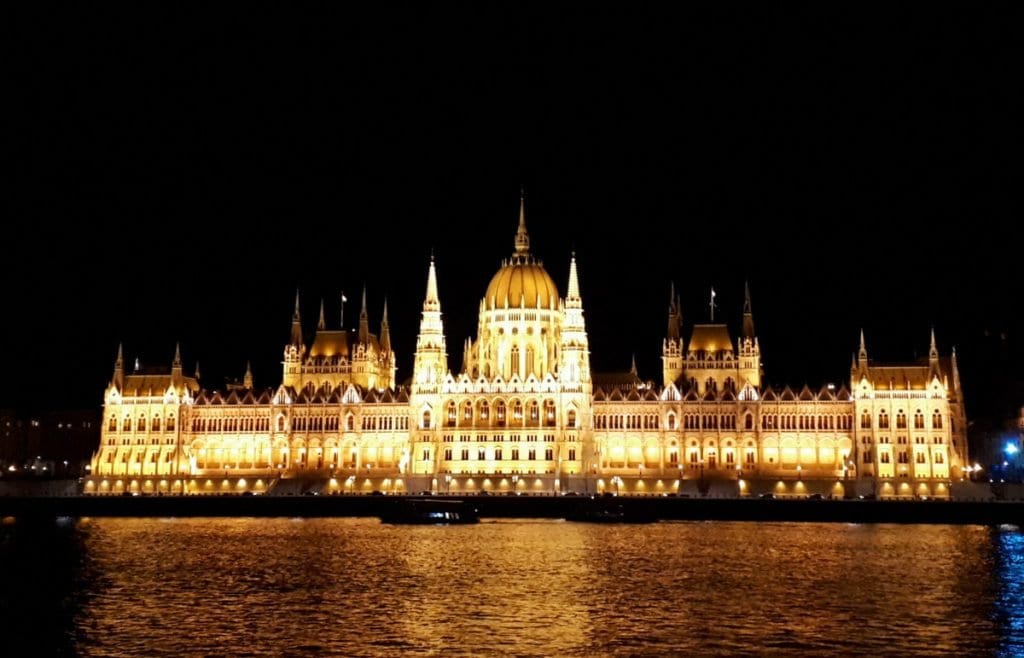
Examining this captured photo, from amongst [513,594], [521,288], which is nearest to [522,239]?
[521,288]

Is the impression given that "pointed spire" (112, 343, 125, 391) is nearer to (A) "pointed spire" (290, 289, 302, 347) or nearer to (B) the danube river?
(A) "pointed spire" (290, 289, 302, 347)

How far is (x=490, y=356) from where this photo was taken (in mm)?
138500

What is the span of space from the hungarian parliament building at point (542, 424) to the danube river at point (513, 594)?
3898 cm

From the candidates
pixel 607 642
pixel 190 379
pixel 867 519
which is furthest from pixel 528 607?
pixel 190 379

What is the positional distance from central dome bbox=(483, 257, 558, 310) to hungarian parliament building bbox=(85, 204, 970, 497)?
0.65 ft

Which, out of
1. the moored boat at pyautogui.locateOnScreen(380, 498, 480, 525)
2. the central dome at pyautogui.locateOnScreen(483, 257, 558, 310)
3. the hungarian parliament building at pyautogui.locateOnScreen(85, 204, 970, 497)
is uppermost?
the central dome at pyautogui.locateOnScreen(483, 257, 558, 310)

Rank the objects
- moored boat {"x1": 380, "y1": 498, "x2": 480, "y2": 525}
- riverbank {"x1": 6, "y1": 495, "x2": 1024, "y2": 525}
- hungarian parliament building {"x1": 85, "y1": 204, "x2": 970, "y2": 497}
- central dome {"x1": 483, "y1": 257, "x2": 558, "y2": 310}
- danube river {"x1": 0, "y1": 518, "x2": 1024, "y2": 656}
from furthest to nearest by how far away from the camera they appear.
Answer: central dome {"x1": 483, "y1": 257, "x2": 558, "y2": 310} < hungarian parliament building {"x1": 85, "y1": 204, "x2": 970, "y2": 497} < riverbank {"x1": 6, "y1": 495, "x2": 1024, "y2": 525} < moored boat {"x1": 380, "y1": 498, "x2": 480, "y2": 525} < danube river {"x1": 0, "y1": 518, "x2": 1024, "y2": 656}

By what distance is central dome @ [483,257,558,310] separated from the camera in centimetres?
13888

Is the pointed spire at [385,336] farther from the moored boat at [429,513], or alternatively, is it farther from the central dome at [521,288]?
the moored boat at [429,513]

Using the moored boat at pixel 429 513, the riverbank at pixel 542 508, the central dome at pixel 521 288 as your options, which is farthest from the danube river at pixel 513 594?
the central dome at pixel 521 288

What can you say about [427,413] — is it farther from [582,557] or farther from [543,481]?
[582,557]

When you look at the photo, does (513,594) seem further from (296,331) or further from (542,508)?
(296,331)

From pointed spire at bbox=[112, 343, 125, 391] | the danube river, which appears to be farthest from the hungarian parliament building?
the danube river

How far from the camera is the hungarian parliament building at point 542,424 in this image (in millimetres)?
123875
